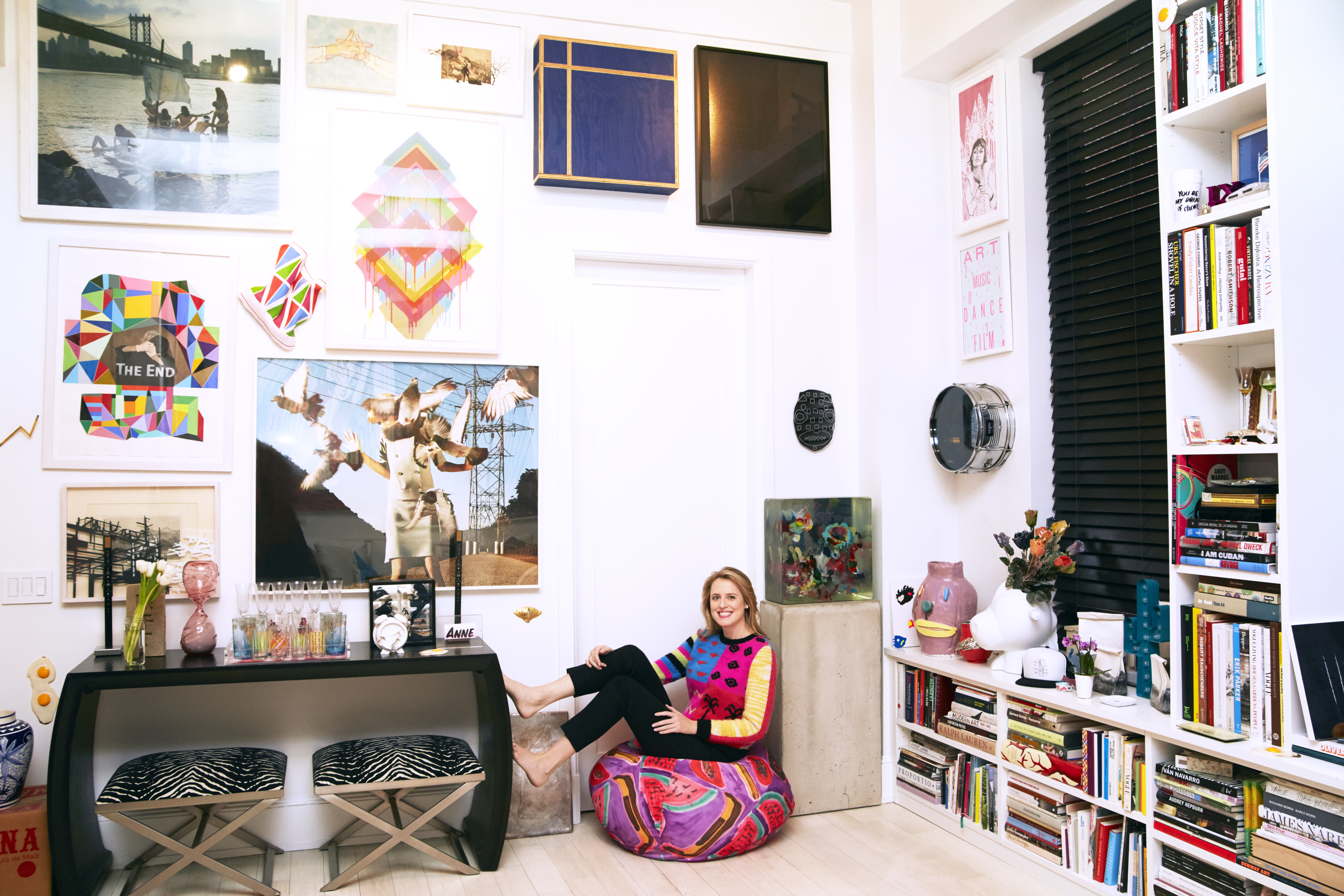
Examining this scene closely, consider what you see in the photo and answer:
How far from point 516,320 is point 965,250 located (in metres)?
1.83

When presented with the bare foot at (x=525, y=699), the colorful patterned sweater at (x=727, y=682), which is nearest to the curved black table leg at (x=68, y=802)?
the bare foot at (x=525, y=699)

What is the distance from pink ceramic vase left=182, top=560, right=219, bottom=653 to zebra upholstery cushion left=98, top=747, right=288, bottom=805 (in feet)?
1.12

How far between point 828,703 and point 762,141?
2253 millimetres

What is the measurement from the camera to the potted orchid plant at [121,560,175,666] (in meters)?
2.94

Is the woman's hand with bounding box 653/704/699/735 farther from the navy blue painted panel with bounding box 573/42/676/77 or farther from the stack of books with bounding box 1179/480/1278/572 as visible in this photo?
the navy blue painted panel with bounding box 573/42/676/77

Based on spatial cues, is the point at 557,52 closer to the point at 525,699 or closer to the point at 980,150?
the point at 980,150

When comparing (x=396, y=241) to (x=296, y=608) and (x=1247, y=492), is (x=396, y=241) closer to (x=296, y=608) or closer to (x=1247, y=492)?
(x=296, y=608)

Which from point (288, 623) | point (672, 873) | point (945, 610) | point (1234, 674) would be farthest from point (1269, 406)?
point (288, 623)

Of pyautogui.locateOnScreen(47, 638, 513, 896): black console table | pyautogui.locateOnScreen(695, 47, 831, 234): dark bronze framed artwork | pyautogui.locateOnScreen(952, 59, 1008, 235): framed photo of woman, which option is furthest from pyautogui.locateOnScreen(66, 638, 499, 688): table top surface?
pyautogui.locateOnScreen(952, 59, 1008, 235): framed photo of woman

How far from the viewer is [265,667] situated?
9.58ft

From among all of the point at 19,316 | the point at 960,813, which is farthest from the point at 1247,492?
the point at 19,316

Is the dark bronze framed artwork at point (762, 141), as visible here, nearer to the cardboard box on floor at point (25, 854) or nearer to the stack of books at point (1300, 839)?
the stack of books at point (1300, 839)

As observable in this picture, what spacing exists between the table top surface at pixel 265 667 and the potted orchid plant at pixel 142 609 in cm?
3

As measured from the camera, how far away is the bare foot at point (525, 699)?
11.1 ft
